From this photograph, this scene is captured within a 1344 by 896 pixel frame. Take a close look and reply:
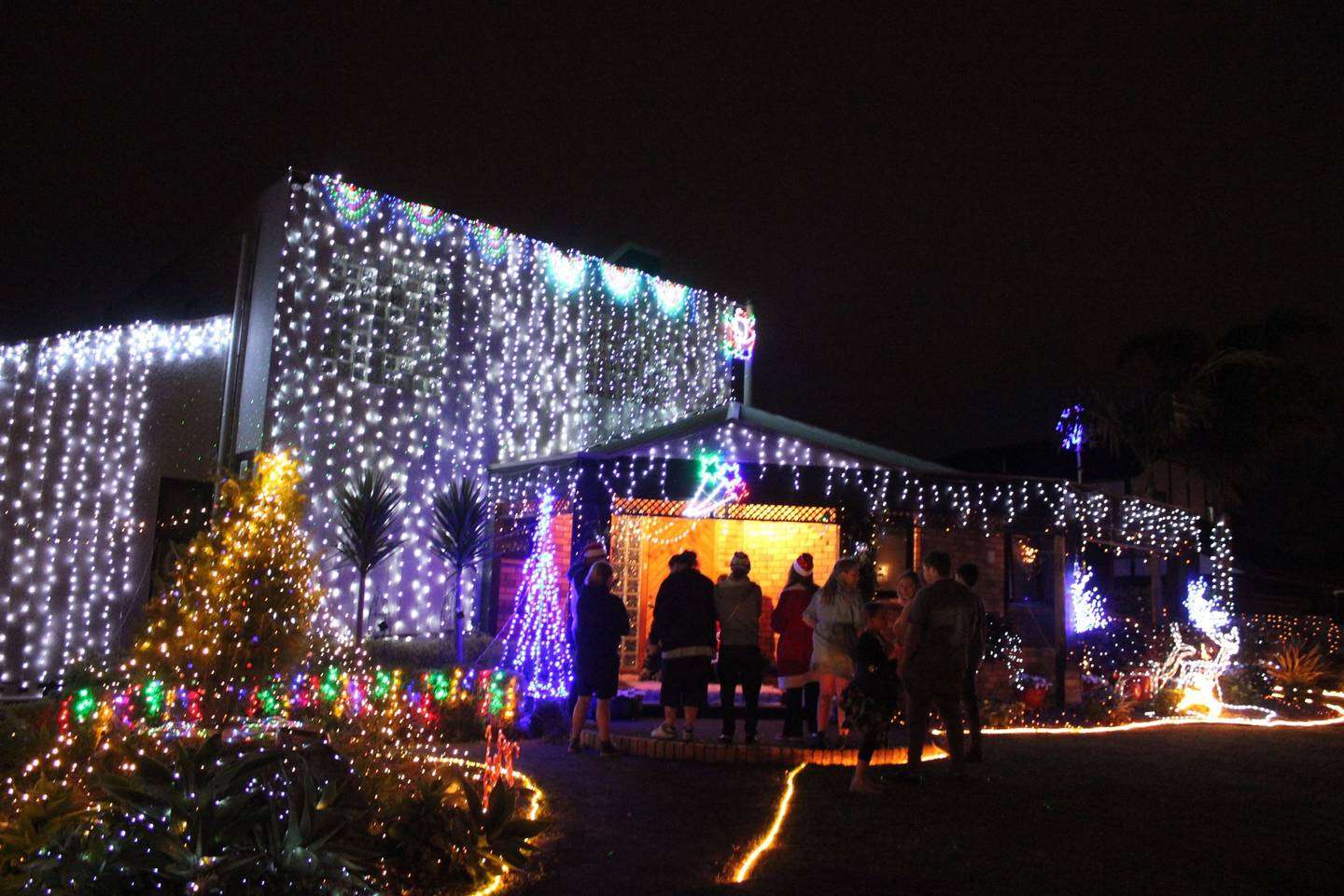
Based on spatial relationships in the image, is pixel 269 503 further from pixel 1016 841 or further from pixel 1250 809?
pixel 1250 809

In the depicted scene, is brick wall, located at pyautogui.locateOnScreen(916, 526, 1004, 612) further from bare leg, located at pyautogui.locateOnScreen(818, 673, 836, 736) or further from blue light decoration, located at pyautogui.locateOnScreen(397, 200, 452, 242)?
blue light decoration, located at pyautogui.locateOnScreen(397, 200, 452, 242)

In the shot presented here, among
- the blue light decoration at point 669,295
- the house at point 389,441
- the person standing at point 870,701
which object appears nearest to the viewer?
the person standing at point 870,701

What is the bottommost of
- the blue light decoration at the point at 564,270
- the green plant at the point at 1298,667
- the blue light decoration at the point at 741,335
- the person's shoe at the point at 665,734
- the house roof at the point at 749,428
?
the person's shoe at the point at 665,734

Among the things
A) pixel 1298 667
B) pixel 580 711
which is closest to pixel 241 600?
pixel 580 711

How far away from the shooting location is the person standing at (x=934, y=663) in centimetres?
717

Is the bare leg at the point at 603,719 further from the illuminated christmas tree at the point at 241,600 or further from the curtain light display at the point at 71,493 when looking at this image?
the curtain light display at the point at 71,493

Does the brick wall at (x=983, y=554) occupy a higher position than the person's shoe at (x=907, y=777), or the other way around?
the brick wall at (x=983, y=554)

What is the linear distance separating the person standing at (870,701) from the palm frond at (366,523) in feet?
19.4

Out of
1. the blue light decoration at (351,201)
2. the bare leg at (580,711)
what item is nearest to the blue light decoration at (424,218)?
the blue light decoration at (351,201)

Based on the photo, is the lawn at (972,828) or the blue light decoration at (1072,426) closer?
the lawn at (972,828)

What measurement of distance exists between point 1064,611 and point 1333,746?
302cm

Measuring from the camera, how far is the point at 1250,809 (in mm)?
6711

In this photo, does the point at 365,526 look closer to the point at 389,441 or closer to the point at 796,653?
the point at 389,441

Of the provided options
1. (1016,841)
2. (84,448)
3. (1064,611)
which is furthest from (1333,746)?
(84,448)
